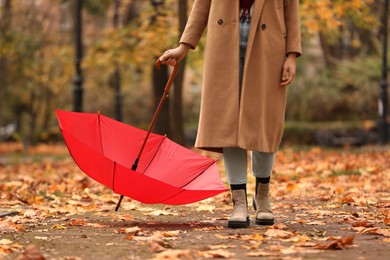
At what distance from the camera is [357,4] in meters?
15.8

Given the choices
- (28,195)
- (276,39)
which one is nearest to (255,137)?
(276,39)

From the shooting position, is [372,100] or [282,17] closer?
[282,17]

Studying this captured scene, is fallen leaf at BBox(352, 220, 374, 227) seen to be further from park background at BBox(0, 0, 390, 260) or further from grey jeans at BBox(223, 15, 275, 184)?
grey jeans at BBox(223, 15, 275, 184)

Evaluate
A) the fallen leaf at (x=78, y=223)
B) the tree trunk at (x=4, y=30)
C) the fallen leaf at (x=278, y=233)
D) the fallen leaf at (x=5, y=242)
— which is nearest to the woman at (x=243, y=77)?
the fallen leaf at (x=278, y=233)

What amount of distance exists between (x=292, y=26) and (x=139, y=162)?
5.11 feet

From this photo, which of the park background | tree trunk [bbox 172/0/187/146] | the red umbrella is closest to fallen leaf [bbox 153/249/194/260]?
the park background

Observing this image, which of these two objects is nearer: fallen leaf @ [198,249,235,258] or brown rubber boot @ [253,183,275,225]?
fallen leaf @ [198,249,235,258]

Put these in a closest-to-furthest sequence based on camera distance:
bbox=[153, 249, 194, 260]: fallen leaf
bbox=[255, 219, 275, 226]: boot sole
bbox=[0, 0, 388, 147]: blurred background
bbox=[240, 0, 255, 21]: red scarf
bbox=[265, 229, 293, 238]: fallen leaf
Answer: bbox=[153, 249, 194, 260]: fallen leaf < bbox=[265, 229, 293, 238]: fallen leaf < bbox=[240, 0, 255, 21]: red scarf < bbox=[255, 219, 275, 226]: boot sole < bbox=[0, 0, 388, 147]: blurred background

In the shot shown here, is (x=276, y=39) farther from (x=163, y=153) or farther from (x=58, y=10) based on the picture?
(x=58, y=10)

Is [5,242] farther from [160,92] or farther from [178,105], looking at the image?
[160,92]

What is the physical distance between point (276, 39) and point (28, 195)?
12.7 ft

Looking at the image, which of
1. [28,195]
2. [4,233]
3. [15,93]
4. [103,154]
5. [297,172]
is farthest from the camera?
[15,93]

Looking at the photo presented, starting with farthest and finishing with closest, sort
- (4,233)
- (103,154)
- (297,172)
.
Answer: (297,172), (103,154), (4,233)

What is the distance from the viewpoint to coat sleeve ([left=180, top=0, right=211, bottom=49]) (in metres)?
6.28
